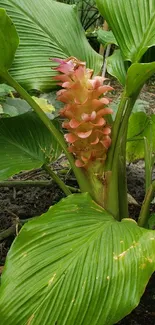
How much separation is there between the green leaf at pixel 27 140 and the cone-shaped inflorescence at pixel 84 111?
0.43 feet

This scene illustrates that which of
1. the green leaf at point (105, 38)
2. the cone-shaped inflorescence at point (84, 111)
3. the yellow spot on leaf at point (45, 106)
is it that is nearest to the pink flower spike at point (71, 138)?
the cone-shaped inflorescence at point (84, 111)

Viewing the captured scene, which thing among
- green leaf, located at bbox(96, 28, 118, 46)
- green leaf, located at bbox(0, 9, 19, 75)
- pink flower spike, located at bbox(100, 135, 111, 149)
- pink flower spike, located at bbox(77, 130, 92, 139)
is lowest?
pink flower spike, located at bbox(100, 135, 111, 149)

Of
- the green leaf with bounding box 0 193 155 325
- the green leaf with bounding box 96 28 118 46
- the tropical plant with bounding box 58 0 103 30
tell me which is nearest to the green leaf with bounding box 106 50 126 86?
the green leaf with bounding box 96 28 118 46

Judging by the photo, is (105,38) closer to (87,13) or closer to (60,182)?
(60,182)

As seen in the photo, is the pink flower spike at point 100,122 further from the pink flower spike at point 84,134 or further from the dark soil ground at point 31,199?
the dark soil ground at point 31,199

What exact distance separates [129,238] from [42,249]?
5.0 inches

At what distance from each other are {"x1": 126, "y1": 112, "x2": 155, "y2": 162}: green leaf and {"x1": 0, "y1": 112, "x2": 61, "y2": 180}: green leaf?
0.78ft

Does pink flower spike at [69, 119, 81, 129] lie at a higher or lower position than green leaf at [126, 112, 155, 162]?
higher

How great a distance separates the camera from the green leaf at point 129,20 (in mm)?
989

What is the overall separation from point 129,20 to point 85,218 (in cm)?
46

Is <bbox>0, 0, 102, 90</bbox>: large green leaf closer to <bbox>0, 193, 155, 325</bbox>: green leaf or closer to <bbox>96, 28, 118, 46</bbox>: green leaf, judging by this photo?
<bbox>96, 28, 118, 46</bbox>: green leaf

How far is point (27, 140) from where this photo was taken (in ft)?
3.58

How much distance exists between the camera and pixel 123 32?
3.29 ft

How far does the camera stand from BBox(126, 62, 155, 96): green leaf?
773 millimetres
